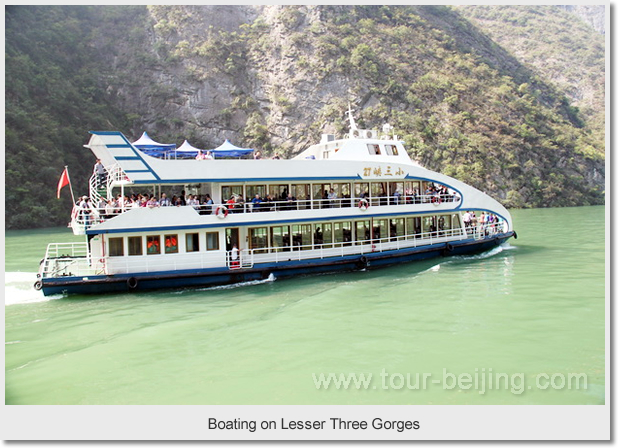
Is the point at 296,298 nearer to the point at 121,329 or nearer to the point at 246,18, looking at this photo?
the point at 121,329

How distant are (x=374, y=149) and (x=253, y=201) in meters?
5.96

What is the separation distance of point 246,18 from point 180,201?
71.5m

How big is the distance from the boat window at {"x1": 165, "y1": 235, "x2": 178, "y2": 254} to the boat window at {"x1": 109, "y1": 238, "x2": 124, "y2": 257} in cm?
135

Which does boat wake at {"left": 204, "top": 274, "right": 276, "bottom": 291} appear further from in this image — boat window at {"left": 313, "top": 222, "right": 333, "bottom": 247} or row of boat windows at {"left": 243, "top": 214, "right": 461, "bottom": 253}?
boat window at {"left": 313, "top": 222, "right": 333, "bottom": 247}

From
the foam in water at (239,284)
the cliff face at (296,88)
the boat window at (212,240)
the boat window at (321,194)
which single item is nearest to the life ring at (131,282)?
the foam in water at (239,284)

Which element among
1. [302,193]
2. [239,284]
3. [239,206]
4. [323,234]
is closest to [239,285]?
[239,284]

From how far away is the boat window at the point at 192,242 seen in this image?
685 inches

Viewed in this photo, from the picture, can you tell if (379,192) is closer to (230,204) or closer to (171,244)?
(230,204)

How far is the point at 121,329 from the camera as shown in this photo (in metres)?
12.8

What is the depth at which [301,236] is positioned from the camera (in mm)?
19641

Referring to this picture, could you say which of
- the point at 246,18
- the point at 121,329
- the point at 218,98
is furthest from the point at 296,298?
the point at 246,18

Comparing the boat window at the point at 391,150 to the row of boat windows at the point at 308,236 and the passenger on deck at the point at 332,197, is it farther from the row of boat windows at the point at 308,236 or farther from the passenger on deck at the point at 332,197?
the passenger on deck at the point at 332,197

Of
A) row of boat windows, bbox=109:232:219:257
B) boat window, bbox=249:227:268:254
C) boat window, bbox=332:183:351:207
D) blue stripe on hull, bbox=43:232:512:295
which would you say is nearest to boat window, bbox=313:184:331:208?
boat window, bbox=332:183:351:207

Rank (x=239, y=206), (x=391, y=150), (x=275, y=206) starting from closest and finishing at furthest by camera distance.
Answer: (x=239, y=206) → (x=275, y=206) → (x=391, y=150)
